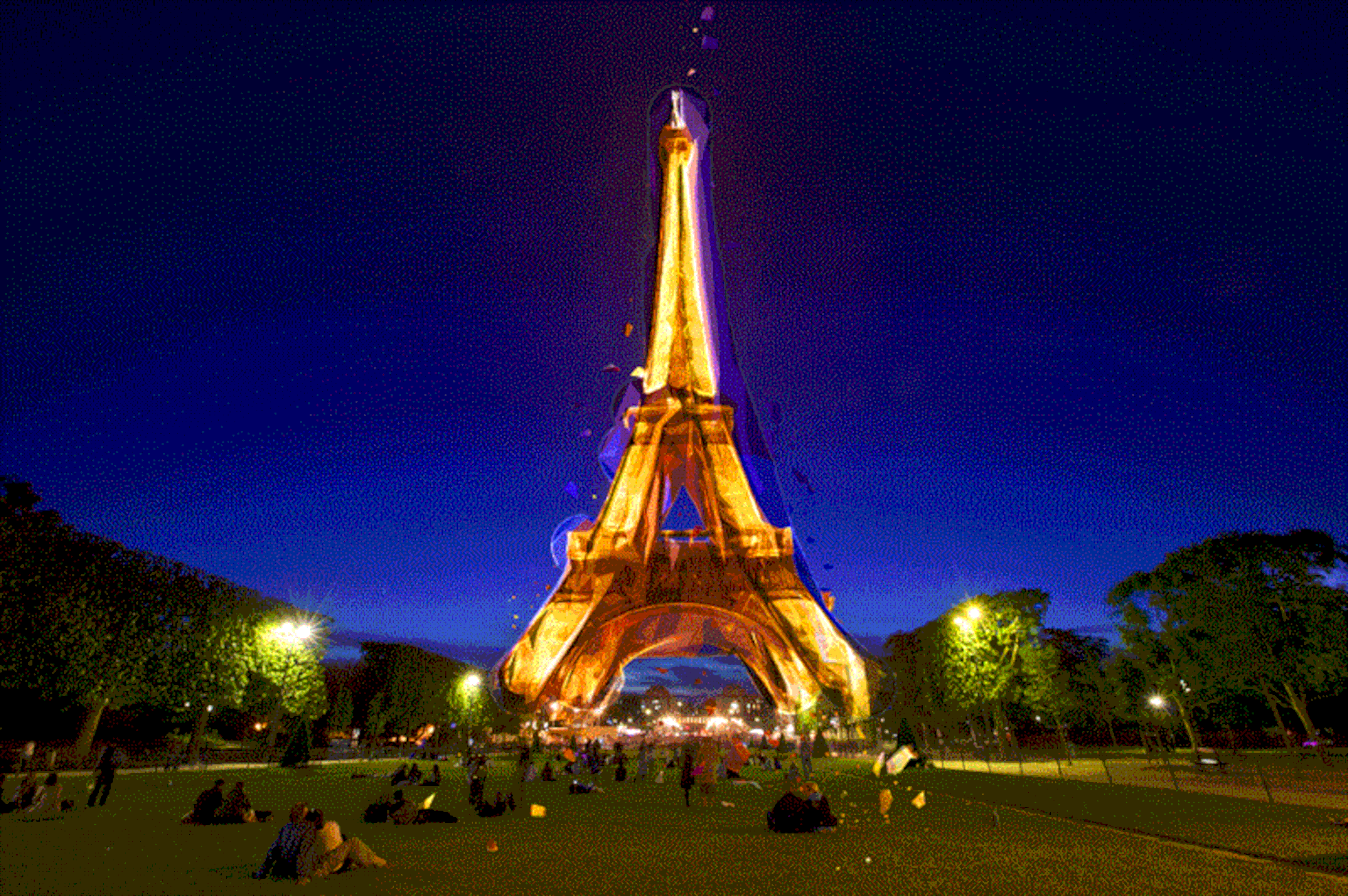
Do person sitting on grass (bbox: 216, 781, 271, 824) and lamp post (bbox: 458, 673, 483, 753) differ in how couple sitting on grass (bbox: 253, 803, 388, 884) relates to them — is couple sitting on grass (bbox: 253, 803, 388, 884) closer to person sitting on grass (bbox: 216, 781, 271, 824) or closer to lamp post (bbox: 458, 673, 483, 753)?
person sitting on grass (bbox: 216, 781, 271, 824)

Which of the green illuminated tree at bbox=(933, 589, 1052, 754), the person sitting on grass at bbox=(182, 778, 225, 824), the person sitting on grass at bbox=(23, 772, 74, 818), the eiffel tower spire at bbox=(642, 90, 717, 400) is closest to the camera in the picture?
the person sitting on grass at bbox=(182, 778, 225, 824)

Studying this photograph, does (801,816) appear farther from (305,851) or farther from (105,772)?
(105,772)

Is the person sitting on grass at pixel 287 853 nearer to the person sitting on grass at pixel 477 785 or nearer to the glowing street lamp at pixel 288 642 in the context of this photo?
the person sitting on grass at pixel 477 785

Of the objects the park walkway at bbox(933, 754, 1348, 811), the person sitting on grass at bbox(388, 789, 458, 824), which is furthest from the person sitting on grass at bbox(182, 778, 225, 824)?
the park walkway at bbox(933, 754, 1348, 811)

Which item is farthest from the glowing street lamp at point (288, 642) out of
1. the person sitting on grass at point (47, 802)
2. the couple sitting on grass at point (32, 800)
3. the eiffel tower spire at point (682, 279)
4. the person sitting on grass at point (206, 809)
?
the person sitting on grass at point (206, 809)

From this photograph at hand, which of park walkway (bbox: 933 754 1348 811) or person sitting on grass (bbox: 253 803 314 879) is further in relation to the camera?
park walkway (bbox: 933 754 1348 811)

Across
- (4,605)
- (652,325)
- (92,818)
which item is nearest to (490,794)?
(92,818)

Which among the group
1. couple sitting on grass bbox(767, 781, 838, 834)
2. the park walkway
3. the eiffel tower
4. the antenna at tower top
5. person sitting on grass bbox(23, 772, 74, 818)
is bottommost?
person sitting on grass bbox(23, 772, 74, 818)
